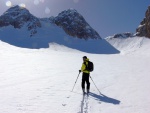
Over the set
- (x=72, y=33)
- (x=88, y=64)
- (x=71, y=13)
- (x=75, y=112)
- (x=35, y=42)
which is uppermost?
(x=71, y=13)

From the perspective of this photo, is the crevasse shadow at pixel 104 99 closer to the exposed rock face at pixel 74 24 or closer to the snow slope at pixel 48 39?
the snow slope at pixel 48 39

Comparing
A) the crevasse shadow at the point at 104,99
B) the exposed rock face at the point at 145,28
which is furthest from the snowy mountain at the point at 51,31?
the crevasse shadow at the point at 104,99

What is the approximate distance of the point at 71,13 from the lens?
152 m

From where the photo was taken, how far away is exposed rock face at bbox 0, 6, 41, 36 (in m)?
123

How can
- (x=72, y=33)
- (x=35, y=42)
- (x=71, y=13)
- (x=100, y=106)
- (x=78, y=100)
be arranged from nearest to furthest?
(x=100, y=106), (x=78, y=100), (x=35, y=42), (x=72, y=33), (x=71, y=13)

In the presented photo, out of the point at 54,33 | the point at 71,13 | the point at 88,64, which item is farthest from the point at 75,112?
the point at 71,13

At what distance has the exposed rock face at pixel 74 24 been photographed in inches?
5288

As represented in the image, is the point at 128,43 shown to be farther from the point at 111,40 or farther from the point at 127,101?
the point at 127,101

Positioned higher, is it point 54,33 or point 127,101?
point 54,33

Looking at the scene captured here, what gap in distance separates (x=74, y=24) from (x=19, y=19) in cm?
3234

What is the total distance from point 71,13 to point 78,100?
470ft

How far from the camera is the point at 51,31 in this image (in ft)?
398

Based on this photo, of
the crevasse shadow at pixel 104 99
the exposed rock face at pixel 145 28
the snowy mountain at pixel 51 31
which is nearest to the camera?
the crevasse shadow at pixel 104 99

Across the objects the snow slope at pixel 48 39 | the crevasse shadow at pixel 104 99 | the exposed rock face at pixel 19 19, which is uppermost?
the exposed rock face at pixel 19 19
